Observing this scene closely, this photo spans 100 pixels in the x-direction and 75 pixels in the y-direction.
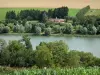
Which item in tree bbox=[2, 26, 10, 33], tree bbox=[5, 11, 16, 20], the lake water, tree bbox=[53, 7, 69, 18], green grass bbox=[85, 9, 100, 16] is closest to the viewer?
→ the lake water

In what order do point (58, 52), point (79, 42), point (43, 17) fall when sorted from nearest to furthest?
point (58, 52) < point (79, 42) < point (43, 17)

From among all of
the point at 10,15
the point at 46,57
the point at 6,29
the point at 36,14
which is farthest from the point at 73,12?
the point at 46,57

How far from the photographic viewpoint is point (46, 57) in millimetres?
22359

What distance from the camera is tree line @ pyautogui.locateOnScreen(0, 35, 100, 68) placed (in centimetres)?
2185

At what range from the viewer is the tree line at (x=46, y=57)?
21.8m

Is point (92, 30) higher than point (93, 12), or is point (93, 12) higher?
point (93, 12)

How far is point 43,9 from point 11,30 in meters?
7.06

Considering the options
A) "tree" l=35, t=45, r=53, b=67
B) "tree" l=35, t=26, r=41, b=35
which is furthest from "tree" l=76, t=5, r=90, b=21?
"tree" l=35, t=45, r=53, b=67

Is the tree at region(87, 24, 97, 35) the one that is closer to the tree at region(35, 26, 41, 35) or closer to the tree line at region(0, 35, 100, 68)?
the tree at region(35, 26, 41, 35)

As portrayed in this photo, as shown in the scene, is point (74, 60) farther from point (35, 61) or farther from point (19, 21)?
point (19, 21)

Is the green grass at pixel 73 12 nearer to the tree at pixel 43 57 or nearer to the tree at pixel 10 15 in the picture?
the tree at pixel 10 15

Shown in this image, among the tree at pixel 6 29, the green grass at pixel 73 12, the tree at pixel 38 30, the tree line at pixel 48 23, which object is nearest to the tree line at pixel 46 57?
the tree at pixel 38 30
